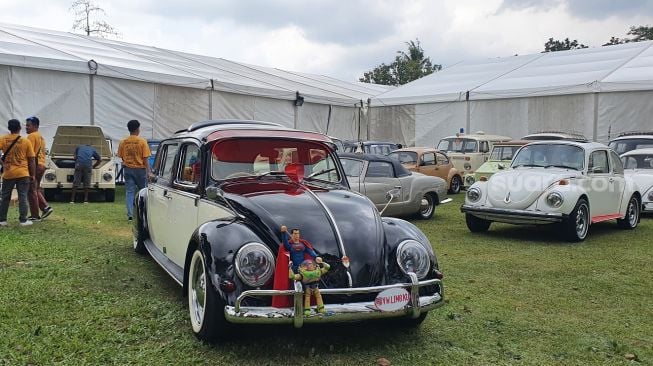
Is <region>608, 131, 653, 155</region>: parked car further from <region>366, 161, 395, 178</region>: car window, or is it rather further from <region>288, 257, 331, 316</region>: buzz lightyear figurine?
<region>288, 257, 331, 316</region>: buzz lightyear figurine

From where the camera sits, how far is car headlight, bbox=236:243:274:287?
13.1 ft

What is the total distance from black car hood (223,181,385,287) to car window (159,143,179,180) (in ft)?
4.86

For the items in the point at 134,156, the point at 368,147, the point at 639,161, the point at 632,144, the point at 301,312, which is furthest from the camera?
the point at 368,147

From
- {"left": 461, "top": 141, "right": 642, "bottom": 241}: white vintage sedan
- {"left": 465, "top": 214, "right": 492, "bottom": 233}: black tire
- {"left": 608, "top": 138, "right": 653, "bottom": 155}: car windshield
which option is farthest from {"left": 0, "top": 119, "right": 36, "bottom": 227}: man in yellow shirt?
{"left": 608, "top": 138, "right": 653, "bottom": 155}: car windshield

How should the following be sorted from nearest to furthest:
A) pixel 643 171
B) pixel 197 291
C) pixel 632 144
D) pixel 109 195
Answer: pixel 197 291, pixel 643 171, pixel 109 195, pixel 632 144

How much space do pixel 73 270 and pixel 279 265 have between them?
346 centimetres

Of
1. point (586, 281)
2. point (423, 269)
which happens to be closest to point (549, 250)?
point (586, 281)

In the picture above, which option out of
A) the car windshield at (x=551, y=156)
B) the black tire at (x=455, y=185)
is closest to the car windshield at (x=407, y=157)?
the black tire at (x=455, y=185)

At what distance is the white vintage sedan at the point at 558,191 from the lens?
8906 millimetres

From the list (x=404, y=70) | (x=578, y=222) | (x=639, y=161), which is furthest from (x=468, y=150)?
(x=404, y=70)

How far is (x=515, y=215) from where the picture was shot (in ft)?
29.5

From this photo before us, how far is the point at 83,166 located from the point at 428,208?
778 cm

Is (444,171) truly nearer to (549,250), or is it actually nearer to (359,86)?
(549,250)

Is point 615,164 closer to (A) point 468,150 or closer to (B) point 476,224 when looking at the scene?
(B) point 476,224
